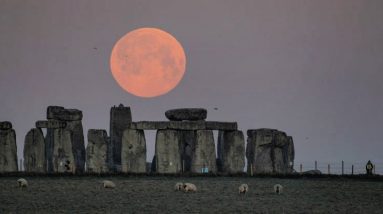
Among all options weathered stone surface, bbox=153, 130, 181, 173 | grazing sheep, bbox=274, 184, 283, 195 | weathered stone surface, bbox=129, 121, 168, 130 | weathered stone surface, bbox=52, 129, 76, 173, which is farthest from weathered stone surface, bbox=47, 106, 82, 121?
grazing sheep, bbox=274, 184, 283, 195

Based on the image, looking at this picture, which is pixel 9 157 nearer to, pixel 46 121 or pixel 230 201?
pixel 46 121

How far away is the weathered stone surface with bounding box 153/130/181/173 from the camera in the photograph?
6694 cm

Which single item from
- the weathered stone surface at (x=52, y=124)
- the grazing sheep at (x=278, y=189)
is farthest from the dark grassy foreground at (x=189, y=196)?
the weathered stone surface at (x=52, y=124)

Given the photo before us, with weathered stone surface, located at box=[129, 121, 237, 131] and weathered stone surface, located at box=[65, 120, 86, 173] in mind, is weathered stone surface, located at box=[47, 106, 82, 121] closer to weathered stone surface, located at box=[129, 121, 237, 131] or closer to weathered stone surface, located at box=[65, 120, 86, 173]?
weathered stone surface, located at box=[65, 120, 86, 173]

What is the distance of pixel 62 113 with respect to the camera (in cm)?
7025

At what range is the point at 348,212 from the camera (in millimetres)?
41656

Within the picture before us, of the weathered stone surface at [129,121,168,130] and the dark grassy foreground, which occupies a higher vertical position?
the weathered stone surface at [129,121,168,130]

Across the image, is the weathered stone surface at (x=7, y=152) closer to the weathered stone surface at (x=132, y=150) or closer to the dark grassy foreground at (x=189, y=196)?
the weathered stone surface at (x=132, y=150)

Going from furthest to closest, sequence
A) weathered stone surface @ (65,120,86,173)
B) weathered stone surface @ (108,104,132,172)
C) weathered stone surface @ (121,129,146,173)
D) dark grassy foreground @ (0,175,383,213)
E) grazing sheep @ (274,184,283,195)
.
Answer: weathered stone surface @ (108,104,132,172) < weathered stone surface @ (65,120,86,173) < weathered stone surface @ (121,129,146,173) < grazing sheep @ (274,184,283,195) < dark grassy foreground @ (0,175,383,213)

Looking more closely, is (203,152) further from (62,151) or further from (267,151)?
(62,151)

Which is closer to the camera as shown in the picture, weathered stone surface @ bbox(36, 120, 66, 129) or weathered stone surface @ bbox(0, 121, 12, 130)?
weathered stone surface @ bbox(0, 121, 12, 130)

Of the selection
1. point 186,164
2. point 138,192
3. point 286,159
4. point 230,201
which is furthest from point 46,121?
point 230,201

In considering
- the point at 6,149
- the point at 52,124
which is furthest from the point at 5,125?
the point at 52,124

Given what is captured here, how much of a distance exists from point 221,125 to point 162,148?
126 inches
